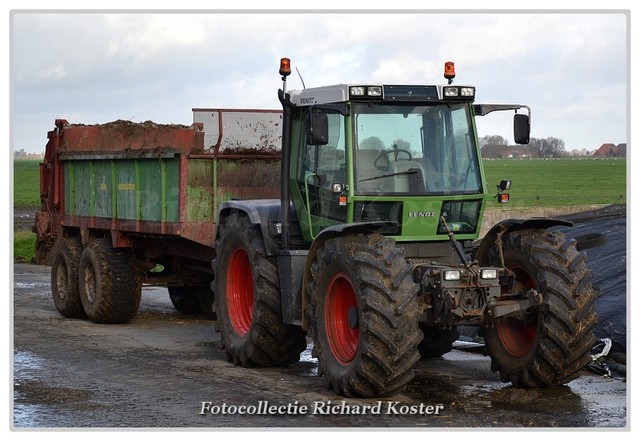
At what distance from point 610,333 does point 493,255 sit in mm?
2211

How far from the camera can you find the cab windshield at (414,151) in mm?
10391

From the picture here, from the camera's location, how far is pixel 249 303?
480 inches

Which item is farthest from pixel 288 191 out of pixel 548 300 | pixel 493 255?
pixel 548 300

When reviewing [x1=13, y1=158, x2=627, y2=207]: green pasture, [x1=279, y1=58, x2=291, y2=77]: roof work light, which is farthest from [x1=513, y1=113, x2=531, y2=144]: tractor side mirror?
[x1=13, y1=158, x2=627, y2=207]: green pasture

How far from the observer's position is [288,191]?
11430 mm

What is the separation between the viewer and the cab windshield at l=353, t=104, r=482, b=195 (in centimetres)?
1039

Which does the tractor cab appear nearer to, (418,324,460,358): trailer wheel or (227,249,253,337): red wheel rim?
(227,249,253,337): red wheel rim

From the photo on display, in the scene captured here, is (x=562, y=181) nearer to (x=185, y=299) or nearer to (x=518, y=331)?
(x=185, y=299)

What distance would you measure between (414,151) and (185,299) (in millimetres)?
7084

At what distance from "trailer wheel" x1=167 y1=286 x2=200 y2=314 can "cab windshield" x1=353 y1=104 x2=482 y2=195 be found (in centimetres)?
685

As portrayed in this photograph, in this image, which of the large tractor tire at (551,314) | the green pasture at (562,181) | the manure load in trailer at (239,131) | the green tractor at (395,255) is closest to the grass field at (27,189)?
the green pasture at (562,181)

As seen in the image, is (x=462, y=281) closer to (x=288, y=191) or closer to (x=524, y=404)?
(x=524, y=404)

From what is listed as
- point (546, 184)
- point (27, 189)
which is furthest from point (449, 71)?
point (546, 184)

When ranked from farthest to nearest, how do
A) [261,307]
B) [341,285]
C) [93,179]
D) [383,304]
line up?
[93,179] → [261,307] → [341,285] → [383,304]
